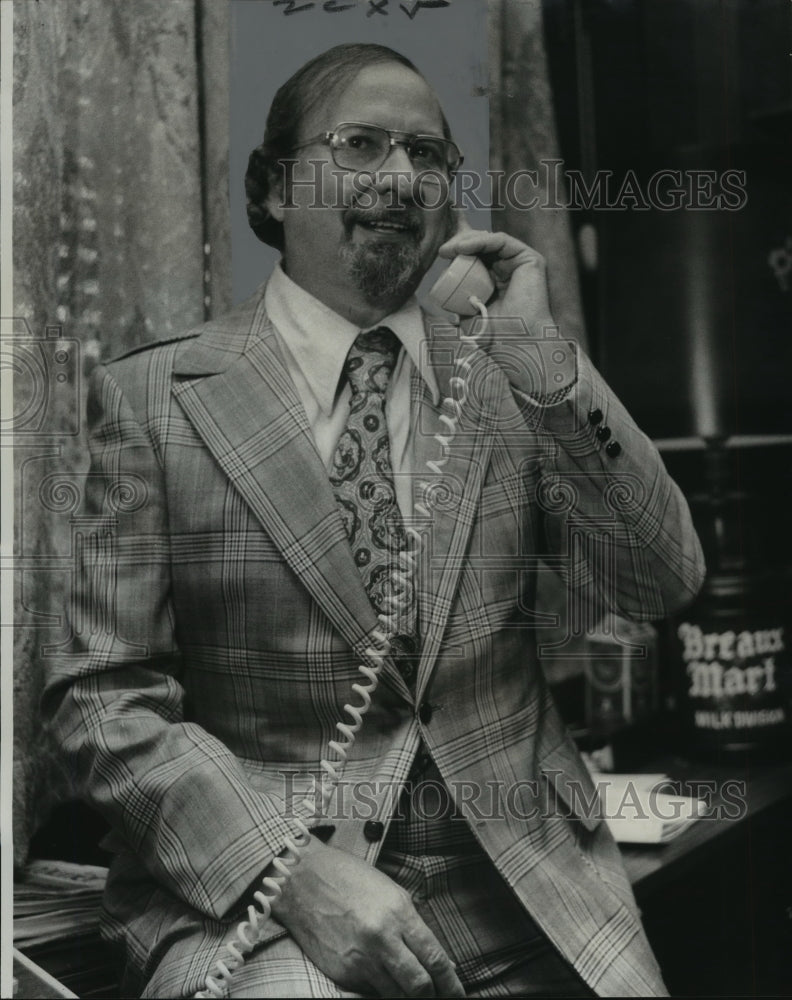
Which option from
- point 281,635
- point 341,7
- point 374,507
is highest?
point 341,7

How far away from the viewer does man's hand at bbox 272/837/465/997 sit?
160 cm

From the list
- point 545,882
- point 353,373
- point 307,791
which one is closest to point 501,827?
point 545,882

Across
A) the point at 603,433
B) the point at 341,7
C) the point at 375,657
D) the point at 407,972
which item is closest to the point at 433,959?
the point at 407,972

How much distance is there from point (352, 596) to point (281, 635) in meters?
0.12

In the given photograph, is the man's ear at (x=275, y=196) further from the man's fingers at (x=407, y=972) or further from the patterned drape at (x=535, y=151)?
the man's fingers at (x=407, y=972)

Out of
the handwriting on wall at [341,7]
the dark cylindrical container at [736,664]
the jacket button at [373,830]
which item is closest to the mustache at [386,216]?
the handwriting on wall at [341,7]

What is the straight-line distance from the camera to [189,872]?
1650mm

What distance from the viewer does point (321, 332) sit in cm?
178

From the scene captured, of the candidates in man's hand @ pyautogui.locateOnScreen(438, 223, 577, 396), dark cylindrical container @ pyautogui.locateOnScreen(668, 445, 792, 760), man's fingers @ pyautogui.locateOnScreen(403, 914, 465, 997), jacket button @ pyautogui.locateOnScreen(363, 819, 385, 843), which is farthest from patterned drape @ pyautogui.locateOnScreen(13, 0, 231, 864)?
dark cylindrical container @ pyautogui.locateOnScreen(668, 445, 792, 760)

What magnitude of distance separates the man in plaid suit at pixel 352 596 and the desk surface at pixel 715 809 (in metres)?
0.08

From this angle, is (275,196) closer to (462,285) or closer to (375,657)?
(462,285)

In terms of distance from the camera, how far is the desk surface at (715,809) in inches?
72.7

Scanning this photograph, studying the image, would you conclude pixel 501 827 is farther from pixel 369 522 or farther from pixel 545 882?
pixel 369 522
